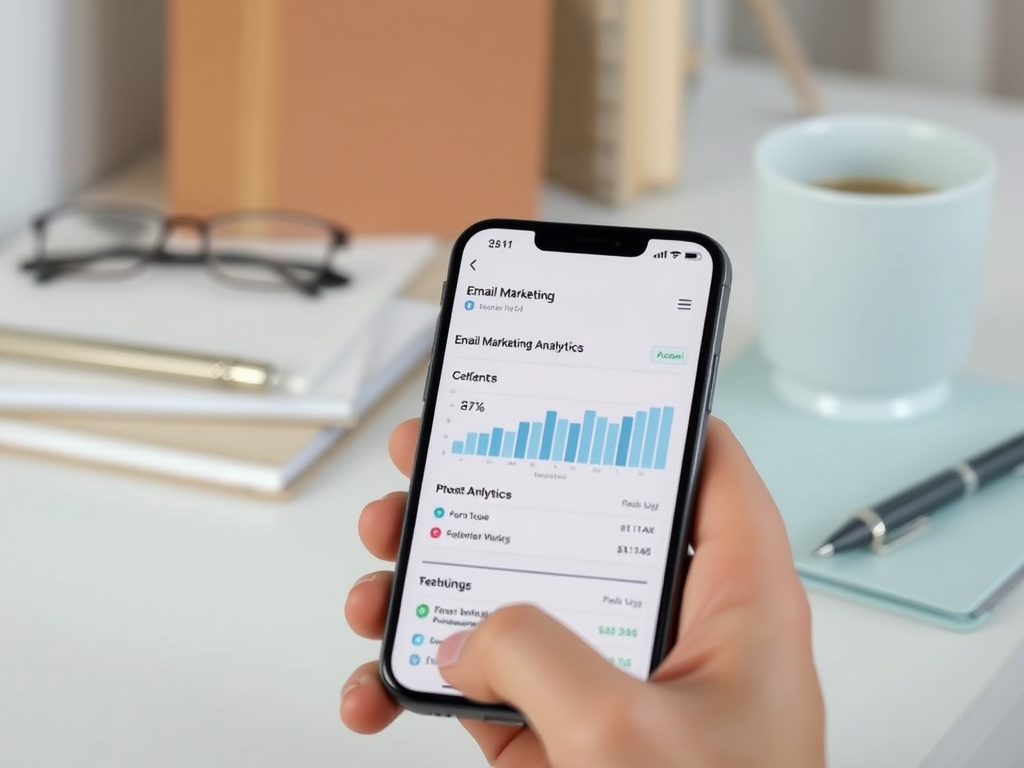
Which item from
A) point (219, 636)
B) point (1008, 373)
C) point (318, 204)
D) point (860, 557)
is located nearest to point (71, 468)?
point (219, 636)

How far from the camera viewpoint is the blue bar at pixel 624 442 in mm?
448

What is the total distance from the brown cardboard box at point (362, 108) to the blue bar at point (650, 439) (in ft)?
1.41

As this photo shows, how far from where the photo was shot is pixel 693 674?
1.24ft

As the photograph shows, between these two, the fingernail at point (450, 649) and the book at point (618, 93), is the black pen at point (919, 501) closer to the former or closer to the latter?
the fingernail at point (450, 649)

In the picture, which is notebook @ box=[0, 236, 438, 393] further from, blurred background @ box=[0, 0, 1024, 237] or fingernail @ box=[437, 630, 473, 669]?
fingernail @ box=[437, 630, 473, 669]

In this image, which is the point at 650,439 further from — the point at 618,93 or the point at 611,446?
the point at 618,93

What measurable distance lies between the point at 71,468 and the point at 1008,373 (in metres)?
0.49

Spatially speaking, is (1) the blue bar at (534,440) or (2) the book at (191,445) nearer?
(1) the blue bar at (534,440)

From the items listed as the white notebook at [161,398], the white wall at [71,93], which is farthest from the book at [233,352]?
the white wall at [71,93]

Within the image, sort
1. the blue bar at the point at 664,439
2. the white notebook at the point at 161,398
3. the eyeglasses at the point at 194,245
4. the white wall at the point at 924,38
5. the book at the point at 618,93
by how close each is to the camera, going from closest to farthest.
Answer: the blue bar at the point at 664,439 → the white notebook at the point at 161,398 → the eyeglasses at the point at 194,245 → the book at the point at 618,93 → the white wall at the point at 924,38

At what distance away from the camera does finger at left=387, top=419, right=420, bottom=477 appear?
0.48 metres

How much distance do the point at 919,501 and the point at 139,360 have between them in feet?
1.24

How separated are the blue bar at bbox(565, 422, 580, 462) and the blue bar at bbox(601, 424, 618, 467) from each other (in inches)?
0.4

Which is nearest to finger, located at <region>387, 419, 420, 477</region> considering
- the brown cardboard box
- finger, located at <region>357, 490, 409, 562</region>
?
finger, located at <region>357, 490, 409, 562</region>
